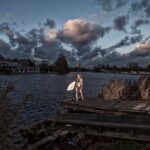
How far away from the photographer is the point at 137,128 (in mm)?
13641

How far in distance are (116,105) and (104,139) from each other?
753cm

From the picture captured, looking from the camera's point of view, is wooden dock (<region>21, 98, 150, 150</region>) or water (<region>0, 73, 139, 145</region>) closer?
water (<region>0, 73, 139, 145</region>)

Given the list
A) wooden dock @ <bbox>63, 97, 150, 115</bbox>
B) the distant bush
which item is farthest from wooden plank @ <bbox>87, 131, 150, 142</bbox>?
the distant bush

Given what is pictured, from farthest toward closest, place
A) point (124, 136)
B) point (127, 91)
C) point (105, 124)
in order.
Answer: point (127, 91) < point (105, 124) < point (124, 136)

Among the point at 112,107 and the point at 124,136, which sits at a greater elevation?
the point at 112,107

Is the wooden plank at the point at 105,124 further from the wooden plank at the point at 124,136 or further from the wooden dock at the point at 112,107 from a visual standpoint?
the wooden dock at the point at 112,107

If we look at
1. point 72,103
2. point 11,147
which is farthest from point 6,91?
point 72,103

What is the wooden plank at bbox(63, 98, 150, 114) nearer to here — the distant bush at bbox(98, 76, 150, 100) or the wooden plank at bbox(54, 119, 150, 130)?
the distant bush at bbox(98, 76, 150, 100)

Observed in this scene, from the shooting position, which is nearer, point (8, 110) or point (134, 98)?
point (8, 110)

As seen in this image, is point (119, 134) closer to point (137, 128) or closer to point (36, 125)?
point (137, 128)

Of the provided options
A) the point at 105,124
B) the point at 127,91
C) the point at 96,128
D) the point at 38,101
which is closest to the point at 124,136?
the point at 105,124

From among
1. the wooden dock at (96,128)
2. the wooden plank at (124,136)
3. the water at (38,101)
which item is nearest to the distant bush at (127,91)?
the wooden dock at (96,128)

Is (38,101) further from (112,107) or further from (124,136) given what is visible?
(124,136)

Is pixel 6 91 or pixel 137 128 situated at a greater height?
pixel 6 91
